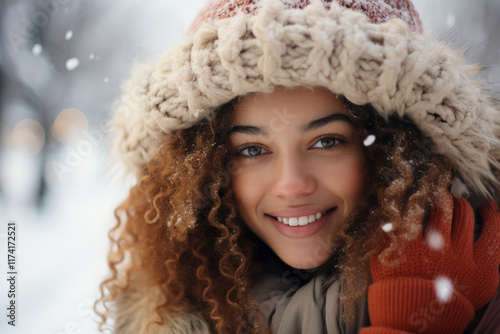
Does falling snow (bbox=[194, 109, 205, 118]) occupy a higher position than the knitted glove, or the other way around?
falling snow (bbox=[194, 109, 205, 118])

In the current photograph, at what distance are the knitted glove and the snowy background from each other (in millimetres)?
2057

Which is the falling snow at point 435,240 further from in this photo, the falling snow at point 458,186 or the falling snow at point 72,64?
the falling snow at point 72,64

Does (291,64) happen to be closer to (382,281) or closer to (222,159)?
(222,159)

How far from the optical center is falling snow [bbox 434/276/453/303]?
3.41 feet

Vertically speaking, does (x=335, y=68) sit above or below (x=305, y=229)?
above

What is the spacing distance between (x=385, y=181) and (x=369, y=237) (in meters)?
0.19

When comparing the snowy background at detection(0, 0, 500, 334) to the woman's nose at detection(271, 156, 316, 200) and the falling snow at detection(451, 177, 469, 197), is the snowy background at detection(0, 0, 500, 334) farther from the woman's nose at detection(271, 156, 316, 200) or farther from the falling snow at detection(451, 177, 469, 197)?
the falling snow at detection(451, 177, 469, 197)

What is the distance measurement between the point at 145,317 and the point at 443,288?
3.30 ft

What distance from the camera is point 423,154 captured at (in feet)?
4.18

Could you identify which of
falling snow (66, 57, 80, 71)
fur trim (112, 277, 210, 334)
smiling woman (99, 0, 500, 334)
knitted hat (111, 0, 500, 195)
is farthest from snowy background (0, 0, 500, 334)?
knitted hat (111, 0, 500, 195)

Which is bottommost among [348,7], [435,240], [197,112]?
[435,240]

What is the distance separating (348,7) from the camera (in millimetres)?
1176

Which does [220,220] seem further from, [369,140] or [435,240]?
[435,240]

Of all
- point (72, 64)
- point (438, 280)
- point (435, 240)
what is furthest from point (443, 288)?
point (72, 64)
